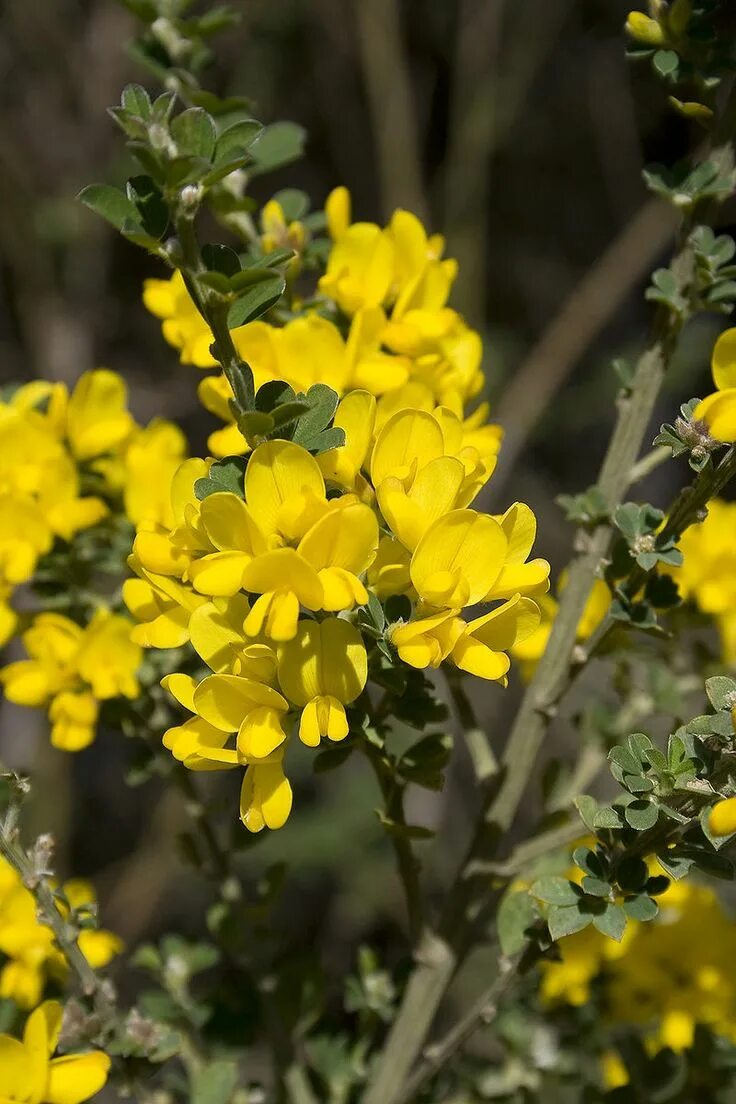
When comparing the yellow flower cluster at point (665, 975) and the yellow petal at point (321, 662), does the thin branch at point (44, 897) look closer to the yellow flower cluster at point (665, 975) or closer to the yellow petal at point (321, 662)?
the yellow petal at point (321, 662)

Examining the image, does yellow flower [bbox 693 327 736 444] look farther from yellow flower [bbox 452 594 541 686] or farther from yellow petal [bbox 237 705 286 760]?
yellow petal [bbox 237 705 286 760]

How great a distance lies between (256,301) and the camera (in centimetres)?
43

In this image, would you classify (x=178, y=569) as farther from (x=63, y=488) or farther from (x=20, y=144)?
(x=20, y=144)

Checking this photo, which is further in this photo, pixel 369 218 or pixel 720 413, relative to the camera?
pixel 369 218

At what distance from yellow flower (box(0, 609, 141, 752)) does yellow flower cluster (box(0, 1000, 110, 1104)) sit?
17 centimetres

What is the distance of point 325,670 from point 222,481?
9cm

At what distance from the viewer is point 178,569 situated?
1.47 ft

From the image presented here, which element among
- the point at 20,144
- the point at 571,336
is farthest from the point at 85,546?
the point at 20,144

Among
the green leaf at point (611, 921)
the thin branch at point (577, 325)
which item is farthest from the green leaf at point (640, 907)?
the thin branch at point (577, 325)

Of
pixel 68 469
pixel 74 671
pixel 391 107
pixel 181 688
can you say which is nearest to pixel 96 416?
pixel 68 469

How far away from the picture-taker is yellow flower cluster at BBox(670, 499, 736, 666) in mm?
713

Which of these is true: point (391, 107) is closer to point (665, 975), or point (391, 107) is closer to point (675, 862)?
point (665, 975)

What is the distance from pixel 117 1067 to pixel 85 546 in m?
0.28

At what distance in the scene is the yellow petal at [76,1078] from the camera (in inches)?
18.8
